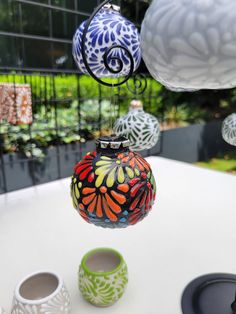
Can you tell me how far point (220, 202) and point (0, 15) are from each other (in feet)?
6.69

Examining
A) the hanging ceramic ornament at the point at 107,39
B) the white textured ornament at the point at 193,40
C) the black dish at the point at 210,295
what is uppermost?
the hanging ceramic ornament at the point at 107,39

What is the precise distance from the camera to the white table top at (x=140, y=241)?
1.78 ft

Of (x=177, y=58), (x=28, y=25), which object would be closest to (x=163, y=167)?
(x=177, y=58)

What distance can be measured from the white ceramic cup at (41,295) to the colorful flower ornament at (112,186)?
136 mm

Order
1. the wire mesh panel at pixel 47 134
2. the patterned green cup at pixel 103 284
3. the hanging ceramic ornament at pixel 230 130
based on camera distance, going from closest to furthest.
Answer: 1. the patterned green cup at pixel 103 284
2. the hanging ceramic ornament at pixel 230 130
3. the wire mesh panel at pixel 47 134

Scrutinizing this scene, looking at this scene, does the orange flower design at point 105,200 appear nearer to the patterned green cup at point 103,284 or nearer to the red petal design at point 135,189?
the red petal design at point 135,189

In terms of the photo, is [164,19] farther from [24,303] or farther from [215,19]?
[24,303]

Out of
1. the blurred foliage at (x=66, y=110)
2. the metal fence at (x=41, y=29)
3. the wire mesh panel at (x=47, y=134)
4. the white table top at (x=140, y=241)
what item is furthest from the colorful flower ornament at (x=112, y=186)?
the metal fence at (x=41, y=29)

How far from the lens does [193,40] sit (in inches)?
9.7

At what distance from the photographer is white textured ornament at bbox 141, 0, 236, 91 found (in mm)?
239

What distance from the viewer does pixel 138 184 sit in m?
0.36

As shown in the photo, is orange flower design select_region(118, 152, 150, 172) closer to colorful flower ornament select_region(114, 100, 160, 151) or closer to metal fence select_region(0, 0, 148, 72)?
colorful flower ornament select_region(114, 100, 160, 151)

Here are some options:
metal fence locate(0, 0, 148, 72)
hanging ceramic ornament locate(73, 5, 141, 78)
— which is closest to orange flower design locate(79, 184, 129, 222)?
hanging ceramic ornament locate(73, 5, 141, 78)

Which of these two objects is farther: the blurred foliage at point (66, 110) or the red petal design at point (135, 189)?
the blurred foliage at point (66, 110)
